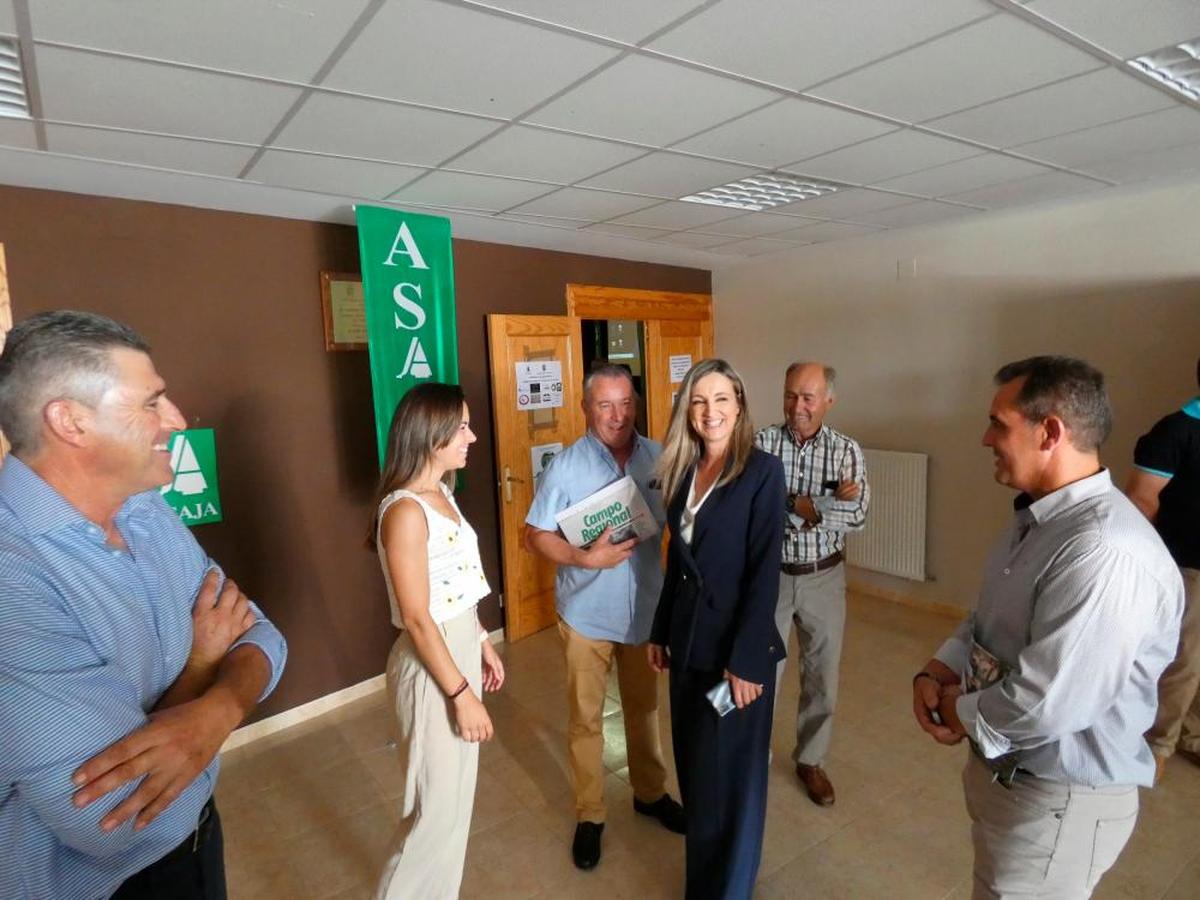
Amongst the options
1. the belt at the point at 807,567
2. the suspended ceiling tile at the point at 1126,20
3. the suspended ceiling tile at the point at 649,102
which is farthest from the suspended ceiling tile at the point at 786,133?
the belt at the point at 807,567

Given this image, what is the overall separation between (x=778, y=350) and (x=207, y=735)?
4.71 metres

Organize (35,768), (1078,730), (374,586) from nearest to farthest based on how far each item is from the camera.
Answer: (35,768)
(1078,730)
(374,586)

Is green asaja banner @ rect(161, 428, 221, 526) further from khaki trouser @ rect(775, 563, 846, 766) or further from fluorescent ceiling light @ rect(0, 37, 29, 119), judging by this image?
khaki trouser @ rect(775, 563, 846, 766)

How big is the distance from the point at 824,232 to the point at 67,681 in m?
4.34

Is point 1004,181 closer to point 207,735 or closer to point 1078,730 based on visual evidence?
point 1078,730

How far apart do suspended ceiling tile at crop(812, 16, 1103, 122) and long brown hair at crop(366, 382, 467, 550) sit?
4.98ft

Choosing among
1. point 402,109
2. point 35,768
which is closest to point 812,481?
point 402,109

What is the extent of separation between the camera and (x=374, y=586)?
3510mm

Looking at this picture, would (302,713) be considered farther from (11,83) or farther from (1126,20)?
(1126,20)

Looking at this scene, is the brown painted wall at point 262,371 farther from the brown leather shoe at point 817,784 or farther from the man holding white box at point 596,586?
the brown leather shoe at point 817,784

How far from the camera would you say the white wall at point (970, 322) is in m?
3.23

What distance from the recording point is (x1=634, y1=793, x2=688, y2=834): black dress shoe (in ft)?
7.45

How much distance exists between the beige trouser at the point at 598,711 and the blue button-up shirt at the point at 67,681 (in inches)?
49.5

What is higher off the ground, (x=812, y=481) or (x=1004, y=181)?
(x=1004, y=181)
